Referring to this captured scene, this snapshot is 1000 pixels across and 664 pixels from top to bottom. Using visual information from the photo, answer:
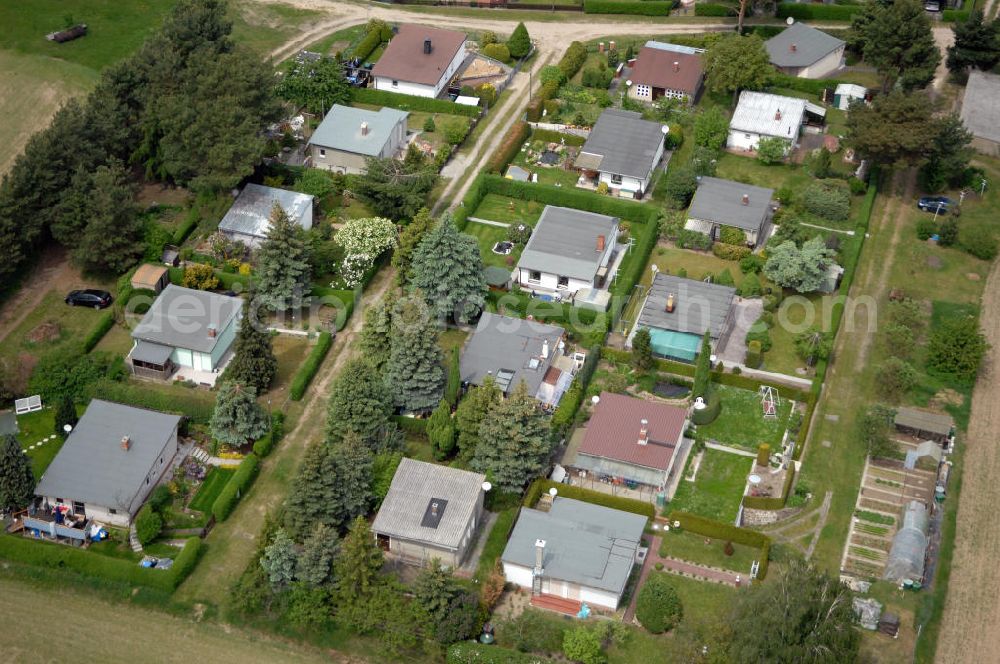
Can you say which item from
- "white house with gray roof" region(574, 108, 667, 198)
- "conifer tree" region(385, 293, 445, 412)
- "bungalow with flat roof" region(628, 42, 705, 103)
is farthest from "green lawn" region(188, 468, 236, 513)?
"bungalow with flat roof" region(628, 42, 705, 103)

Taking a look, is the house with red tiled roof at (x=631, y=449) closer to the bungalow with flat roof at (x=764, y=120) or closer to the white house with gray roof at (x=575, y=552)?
the white house with gray roof at (x=575, y=552)

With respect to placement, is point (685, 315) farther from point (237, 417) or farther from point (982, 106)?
point (982, 106)

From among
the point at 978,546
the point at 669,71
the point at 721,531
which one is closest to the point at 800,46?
the point at 669,71

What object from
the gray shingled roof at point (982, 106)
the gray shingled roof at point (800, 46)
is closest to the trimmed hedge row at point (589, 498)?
the gray shingled roof at point (982, 106)

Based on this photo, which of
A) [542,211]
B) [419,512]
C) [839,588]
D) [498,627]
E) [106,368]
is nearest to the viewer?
[839,588]

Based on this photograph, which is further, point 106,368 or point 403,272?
point 403,272

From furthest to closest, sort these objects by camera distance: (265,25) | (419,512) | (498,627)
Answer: (265,25)
(419,512)
(498,627)

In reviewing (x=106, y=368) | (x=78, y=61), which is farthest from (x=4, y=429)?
(x=78, y=61)

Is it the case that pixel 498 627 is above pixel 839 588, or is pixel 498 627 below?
below

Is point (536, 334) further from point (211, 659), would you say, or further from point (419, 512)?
point (211, 659)
